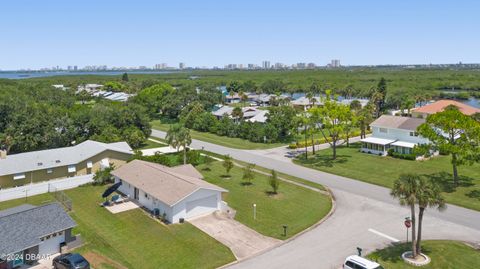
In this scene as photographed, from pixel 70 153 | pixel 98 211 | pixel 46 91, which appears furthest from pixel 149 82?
pixel 98 211

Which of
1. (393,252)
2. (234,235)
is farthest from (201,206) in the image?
(393,252)

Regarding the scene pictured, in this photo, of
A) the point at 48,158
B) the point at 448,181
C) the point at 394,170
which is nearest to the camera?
the point at 448,181

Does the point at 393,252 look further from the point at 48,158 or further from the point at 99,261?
the point at 48,158

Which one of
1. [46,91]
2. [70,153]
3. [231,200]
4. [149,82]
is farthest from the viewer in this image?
[149,82]

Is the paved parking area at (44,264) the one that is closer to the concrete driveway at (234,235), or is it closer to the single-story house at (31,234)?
the single-story house at (31,234)

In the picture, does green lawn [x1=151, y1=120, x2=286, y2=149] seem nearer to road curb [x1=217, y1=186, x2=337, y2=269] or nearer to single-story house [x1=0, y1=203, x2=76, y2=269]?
road curb [x1=217, y1=186, x2=337, y2=269]

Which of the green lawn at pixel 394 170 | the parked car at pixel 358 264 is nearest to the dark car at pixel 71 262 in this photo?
the parked car at pixel 358 264

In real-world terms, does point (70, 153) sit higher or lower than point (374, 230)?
higher

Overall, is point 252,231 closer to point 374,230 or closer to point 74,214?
point 374,230
